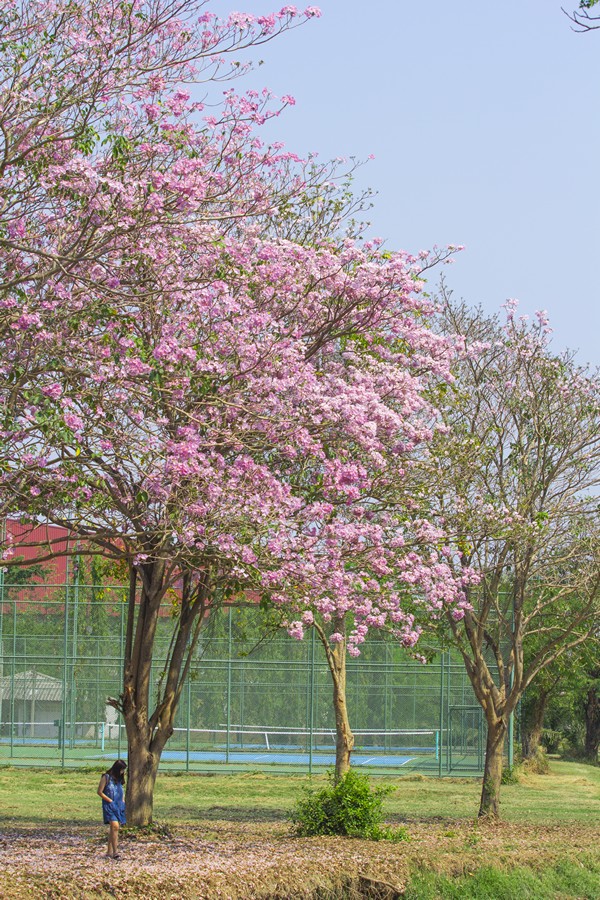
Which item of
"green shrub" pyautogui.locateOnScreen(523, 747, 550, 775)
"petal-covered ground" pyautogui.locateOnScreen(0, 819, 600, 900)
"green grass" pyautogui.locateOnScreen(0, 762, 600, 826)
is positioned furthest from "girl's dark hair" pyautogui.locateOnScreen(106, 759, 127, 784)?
"green shrub" pyautogui.locateOnScreen(523, 747, 550, 775)

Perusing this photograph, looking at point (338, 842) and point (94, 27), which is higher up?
point (94, 27)

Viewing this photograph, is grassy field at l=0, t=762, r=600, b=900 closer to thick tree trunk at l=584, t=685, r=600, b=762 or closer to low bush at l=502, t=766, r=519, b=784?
low bush at l=502, t=766, r=519, b=784

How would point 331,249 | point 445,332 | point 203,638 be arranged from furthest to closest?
1. point 203,638
2. point 445,332
3. point 331,249

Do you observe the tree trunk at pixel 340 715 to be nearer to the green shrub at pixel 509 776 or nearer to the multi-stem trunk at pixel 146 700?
the multi-stem trunk at pixel 146 700

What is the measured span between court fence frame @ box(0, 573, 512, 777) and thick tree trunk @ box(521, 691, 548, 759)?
162 cm

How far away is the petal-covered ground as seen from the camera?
33.8 ft

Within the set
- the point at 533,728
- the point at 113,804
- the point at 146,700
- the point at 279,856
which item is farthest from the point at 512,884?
the point at 533,728

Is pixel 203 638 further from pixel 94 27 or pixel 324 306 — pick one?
pixel 94 27

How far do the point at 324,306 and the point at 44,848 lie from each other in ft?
20.1

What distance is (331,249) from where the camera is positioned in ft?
43.1

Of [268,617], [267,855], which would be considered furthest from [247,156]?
[267,855]

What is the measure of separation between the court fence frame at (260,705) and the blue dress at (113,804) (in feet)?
49.4

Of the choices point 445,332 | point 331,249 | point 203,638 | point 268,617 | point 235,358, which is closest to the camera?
point 235,358

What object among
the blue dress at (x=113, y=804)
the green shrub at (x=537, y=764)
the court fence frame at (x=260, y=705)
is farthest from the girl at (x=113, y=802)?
the green shrub at (x=537, y=764)
